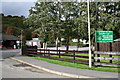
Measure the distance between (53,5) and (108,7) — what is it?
9795 mm

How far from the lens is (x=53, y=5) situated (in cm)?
2905

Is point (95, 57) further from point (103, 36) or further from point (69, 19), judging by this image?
point (69, 19)

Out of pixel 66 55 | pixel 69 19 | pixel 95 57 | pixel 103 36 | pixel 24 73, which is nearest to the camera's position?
pixel 24 73

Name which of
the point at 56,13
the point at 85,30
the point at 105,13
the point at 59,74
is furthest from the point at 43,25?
the point at 59,74

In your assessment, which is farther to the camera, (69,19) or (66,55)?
(69,19)

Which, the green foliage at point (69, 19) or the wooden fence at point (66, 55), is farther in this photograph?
the green foliage at point (69, 19)

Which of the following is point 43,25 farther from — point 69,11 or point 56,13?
point 69,11

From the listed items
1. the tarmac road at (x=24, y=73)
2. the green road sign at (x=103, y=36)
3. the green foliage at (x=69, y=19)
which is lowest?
the tarmac road at (x=24, y=73)

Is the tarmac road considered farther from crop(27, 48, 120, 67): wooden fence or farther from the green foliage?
the green foliage

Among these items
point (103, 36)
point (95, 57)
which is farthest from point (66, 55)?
point (103, 36)

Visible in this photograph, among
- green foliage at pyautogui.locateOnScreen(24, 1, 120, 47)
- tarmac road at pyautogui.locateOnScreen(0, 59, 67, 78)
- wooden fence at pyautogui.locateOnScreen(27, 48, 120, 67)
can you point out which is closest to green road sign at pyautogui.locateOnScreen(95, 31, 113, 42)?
wooden fence at pyautogui.locateOnScreen(27, 48, 120, 67)

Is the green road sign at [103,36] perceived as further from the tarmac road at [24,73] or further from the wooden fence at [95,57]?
the tarmac road at [24,73]

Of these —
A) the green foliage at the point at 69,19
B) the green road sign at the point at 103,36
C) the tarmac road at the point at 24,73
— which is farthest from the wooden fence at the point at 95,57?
the green foliage at the point at 69,19

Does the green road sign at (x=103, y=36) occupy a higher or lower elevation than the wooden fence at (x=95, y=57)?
higher
